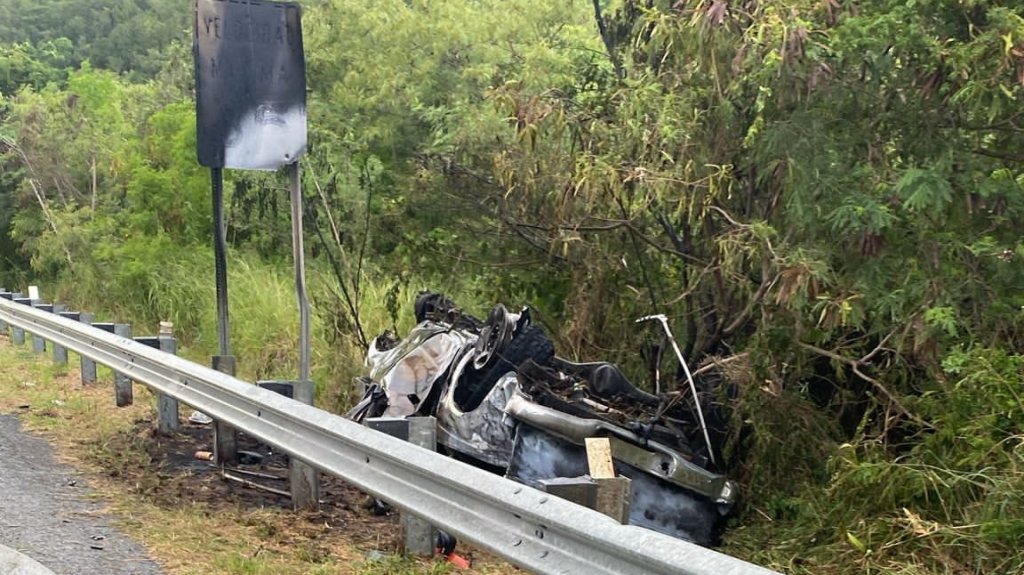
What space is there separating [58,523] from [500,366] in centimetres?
281

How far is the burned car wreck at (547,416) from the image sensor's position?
655 cm

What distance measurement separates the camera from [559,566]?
3744 mm

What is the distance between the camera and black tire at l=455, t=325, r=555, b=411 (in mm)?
7414

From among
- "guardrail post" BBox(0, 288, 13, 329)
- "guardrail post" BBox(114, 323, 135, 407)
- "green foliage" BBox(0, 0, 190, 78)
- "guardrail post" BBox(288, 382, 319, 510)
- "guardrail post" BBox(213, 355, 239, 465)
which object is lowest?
"guardrail post" BBox(0, 288, 13, 329)

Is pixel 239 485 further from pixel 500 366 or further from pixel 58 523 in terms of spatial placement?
pixel 500 366

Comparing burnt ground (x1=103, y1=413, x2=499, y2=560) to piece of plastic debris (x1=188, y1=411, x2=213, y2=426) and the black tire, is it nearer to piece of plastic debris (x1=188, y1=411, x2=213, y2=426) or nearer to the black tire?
piece of plastic debris (x1=188, y1=411, x2=213, y2=426)

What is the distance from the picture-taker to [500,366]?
741 cm

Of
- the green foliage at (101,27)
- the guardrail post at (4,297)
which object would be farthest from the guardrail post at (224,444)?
the green foliage at (101,27)

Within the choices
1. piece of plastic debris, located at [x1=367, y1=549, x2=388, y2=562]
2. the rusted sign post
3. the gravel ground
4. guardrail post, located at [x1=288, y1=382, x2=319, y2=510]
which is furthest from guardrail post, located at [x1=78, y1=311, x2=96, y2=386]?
piece of plastic debris, located at [x1=367, y1=549, x2=388, y2=562]

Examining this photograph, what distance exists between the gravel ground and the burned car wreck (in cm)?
182

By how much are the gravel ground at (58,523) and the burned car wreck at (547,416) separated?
1820 millimetres

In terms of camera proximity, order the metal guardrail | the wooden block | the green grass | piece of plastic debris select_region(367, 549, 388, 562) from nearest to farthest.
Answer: the metal guardrail, the wooden block, the green grass, piece of plastic debris select_region(367, 549, 388, 562)

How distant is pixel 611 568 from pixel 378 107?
13.6m

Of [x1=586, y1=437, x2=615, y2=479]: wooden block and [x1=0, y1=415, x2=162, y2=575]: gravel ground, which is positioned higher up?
[x1=586, y1=437, x2=615, y2=479]: wooden block
